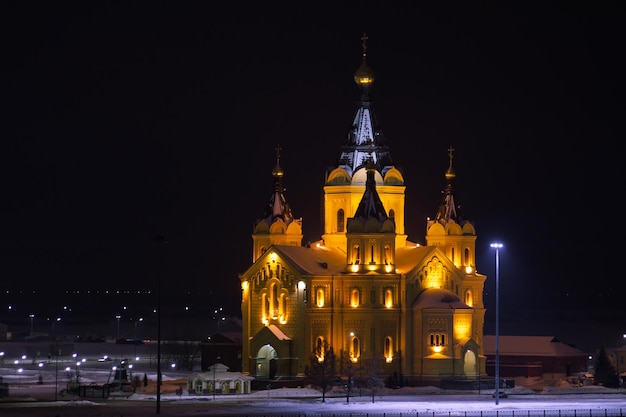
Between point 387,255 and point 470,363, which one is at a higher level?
point 387,255

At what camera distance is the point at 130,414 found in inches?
3302

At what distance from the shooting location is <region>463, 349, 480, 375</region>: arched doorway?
11388cm

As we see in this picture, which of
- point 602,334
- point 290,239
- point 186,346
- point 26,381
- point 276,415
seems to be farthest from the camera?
point 602,334

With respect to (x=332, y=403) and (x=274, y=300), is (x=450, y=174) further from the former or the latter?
(x=332, y=403)

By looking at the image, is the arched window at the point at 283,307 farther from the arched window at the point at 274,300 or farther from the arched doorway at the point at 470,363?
the arched doorway at the point at 470,363

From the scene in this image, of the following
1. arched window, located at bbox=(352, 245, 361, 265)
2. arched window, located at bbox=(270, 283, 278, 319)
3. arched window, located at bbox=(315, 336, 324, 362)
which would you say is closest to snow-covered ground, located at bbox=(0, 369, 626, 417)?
arched window, located at bbox=(315, 336, 324, 362)

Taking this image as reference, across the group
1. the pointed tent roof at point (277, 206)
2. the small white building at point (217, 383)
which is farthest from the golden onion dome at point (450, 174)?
the small white building at point (217, 383)

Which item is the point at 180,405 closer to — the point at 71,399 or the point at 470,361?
the point at 71,399

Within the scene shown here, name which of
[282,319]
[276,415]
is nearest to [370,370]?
[282,319]

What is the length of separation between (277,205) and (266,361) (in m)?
11.5

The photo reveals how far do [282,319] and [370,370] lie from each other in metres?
12.7

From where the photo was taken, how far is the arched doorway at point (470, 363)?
113875 mm

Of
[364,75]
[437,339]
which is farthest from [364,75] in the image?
[437,339]

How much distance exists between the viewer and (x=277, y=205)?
397 feet
